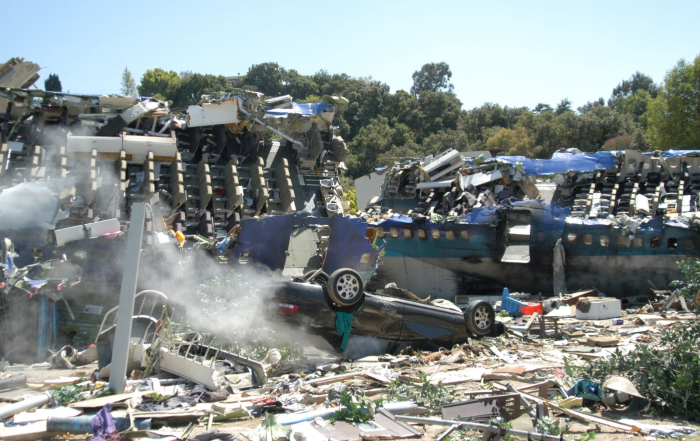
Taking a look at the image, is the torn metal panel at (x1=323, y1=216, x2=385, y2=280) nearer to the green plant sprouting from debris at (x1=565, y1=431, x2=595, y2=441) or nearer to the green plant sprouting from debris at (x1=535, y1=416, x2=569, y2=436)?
the green plant sprouting from debris at (x1=535, y1=416, x2=569, y2=436)

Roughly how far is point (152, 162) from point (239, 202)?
282 cm

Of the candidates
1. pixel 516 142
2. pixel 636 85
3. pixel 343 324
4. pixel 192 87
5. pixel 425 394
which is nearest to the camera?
pixel 425 394

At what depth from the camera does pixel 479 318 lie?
10289 millimetres

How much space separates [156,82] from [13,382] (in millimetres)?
80407

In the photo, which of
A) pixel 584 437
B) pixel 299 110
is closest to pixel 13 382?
pixel 584 437

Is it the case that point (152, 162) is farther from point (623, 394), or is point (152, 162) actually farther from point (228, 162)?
point (623, 394)

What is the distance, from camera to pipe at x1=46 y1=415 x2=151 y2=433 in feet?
18.1

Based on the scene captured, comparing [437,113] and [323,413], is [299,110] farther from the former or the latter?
[437,113]

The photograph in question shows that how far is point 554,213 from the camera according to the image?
56.2 ft

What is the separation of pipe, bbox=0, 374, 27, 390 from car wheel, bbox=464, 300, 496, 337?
7020 mm

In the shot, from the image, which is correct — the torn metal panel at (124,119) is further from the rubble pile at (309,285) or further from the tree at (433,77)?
the tree at (433,77)

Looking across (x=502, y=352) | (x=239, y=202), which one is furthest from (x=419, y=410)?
(x=239, y=202)

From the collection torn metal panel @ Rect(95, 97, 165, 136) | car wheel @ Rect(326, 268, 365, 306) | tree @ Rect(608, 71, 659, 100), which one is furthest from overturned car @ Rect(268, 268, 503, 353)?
tree @ Rect(608, 71, 659, 100)

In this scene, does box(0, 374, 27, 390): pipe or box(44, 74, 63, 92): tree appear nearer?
box(0, 374, 27, 390): pipe
